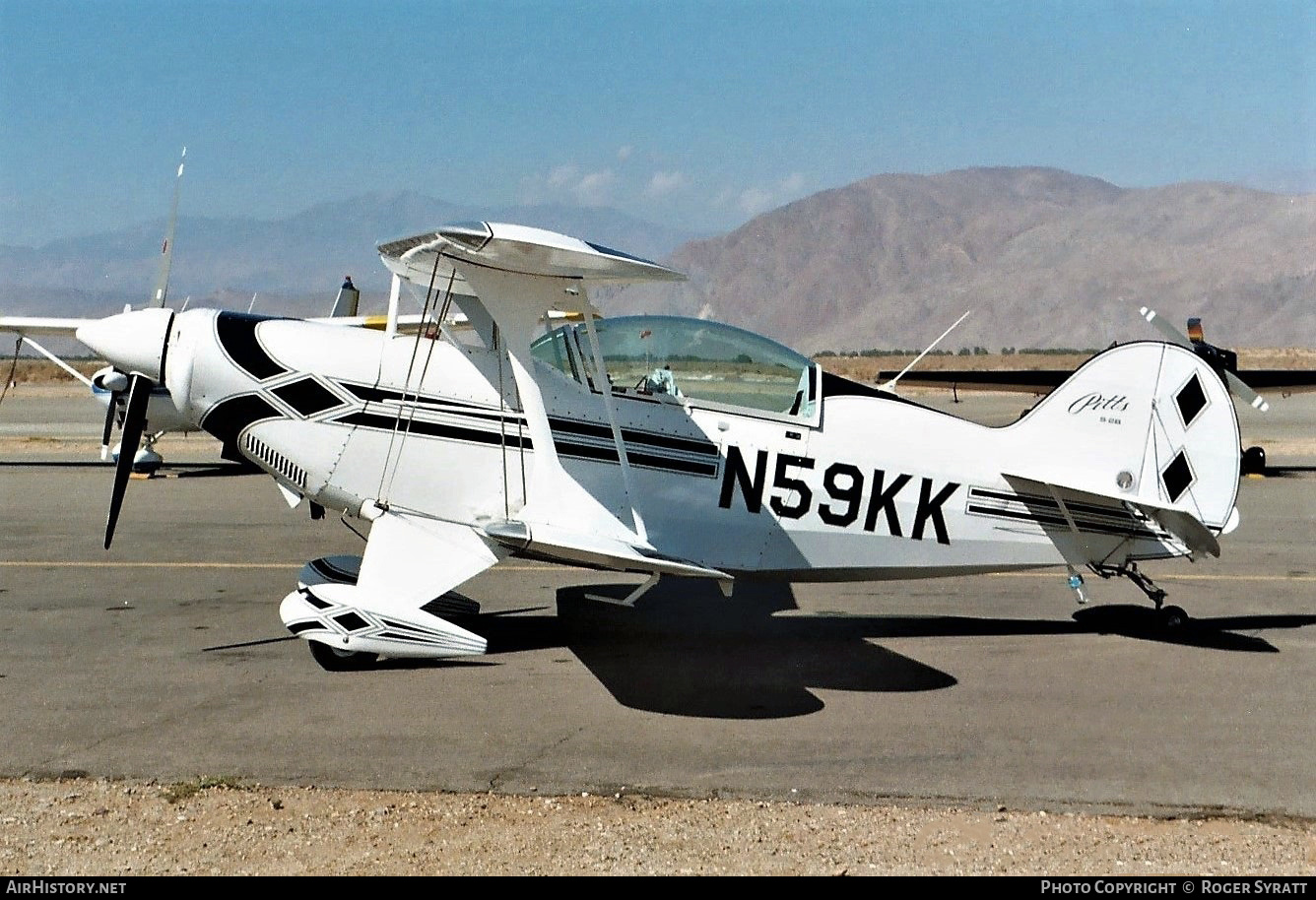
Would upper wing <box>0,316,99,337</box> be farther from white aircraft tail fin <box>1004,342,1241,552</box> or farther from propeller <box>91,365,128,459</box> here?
white aircraft tail fin <box>1004,342,1241,552</box>

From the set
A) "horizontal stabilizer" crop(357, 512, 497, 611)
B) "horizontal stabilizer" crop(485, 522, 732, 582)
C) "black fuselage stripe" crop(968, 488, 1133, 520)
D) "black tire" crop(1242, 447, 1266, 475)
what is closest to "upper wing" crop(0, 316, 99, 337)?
"horizontal stabilizer" crop(357, 512, 497, 611)

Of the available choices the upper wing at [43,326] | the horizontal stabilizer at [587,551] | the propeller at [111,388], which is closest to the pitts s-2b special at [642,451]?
the horizontal stabilizer at [587,551]

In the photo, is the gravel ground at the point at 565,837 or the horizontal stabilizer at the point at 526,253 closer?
the gravel ground at the point at 565,837

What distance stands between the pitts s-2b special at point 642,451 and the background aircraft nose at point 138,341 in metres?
0.01

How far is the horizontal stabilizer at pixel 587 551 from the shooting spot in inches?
282

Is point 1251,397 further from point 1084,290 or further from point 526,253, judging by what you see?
point 1084,290

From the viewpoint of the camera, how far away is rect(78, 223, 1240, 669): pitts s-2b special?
8.27 m

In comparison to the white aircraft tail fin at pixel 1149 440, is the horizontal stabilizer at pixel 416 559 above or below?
below

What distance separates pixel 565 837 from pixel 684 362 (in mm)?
3956

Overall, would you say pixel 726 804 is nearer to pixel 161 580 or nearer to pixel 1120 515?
pixel 1120 515

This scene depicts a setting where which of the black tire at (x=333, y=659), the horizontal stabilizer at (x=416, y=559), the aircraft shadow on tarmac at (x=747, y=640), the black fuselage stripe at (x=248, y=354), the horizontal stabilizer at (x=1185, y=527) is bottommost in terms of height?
the black tire at (x=333, y=659)

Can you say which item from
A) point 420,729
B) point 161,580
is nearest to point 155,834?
point 420,729

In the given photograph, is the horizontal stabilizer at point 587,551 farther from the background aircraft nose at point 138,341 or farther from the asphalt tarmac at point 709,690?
the background aircraft nose at point 138,341

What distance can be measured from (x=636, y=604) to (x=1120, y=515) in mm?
3898
